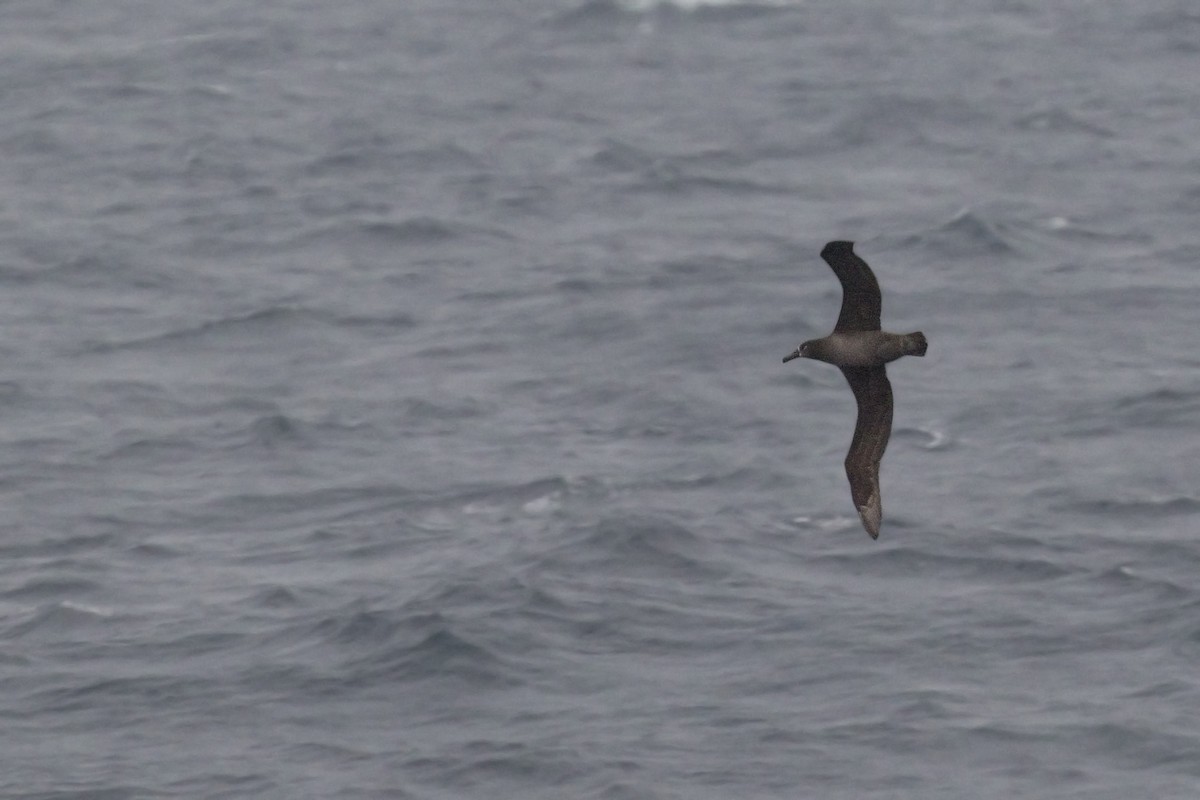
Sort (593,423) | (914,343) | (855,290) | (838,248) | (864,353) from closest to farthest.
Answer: (838,248), (914,343), (855,290), (864,353), (593,423)

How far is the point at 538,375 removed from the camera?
45812 mm

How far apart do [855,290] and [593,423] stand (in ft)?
78.1

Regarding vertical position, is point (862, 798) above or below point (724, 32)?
below

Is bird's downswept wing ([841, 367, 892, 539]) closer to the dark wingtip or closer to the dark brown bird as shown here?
the dark brown bird

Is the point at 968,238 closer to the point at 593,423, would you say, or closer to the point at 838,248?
the point at 593,423

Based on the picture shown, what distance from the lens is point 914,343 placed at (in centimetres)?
1991

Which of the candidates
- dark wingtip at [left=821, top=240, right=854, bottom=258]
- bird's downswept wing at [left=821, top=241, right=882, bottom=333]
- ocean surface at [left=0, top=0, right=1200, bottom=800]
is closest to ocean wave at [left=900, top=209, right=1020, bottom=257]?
ocean surface at [left=0, top=0, right=1200, bottom=800]

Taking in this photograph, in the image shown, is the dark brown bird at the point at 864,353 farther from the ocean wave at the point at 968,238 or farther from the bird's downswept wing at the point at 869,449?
the ocean wave at the point at 968,238

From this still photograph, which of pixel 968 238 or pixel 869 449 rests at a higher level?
pixel 869 449

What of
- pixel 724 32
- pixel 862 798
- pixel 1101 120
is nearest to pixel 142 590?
pixel 862 798

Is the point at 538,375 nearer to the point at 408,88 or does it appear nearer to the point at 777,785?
the point at 777,785

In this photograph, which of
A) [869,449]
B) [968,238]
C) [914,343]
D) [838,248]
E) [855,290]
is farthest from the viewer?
[968,238]

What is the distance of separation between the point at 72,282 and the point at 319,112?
45.7ft

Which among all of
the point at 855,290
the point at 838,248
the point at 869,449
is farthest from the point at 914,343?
the point at 869,449
